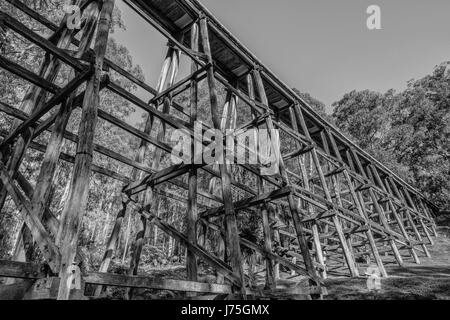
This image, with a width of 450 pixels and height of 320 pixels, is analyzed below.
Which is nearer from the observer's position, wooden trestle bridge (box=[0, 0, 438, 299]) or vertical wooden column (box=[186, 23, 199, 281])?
wooden trestle bridge (box=[0, 0, 438, 299])

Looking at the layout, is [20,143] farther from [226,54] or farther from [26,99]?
[226,54]

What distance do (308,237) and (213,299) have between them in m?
8.24

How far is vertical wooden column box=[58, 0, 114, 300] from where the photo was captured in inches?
78.7

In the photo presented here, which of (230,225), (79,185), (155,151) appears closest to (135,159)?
(155,151)

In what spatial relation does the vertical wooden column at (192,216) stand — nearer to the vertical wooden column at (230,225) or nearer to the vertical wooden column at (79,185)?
the vertical wooden column at (230,225)

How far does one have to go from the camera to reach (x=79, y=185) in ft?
7.47

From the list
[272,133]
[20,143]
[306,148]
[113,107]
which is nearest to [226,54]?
[272,133]

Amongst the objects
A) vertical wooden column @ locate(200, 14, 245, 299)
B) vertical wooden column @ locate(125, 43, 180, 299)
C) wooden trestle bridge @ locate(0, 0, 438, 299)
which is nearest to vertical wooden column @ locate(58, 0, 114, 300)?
wooden trestle bridge @ locate(0, 0, 438, 299)

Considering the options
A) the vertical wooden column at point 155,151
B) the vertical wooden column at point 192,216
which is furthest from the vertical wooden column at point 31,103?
the vertical wooden column at point 192,216

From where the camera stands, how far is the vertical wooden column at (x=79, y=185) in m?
2.00

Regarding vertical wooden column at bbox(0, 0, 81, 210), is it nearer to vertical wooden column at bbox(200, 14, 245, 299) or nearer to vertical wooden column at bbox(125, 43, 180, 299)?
vertical wooden column at bbox(125, 43, 180, 299)

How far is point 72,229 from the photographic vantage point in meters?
2.12

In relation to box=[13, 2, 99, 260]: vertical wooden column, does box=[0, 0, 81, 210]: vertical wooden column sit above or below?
above

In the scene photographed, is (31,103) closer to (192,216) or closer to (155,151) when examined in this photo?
(155,151)
